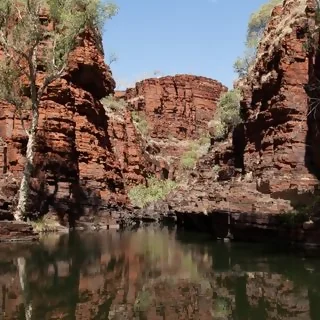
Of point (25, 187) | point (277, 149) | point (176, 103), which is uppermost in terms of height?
point (176, 103)

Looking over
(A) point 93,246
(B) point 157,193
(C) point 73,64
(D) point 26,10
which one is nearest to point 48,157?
(C) point 73,64

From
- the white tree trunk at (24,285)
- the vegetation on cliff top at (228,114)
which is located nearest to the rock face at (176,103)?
the vegetation on cliff top at (228,114)

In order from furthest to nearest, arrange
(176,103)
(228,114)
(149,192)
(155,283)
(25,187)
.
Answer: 1. (176,103)
2. (149,192)
3. (228,114)
4. (25,187)
5. (155,283)

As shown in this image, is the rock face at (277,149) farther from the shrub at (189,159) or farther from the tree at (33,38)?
the shrub at (189,159)

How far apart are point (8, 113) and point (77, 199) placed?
848cm

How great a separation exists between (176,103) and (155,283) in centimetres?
9465

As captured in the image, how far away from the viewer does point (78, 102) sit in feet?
129

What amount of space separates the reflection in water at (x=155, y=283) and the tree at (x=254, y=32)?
43.9 metres

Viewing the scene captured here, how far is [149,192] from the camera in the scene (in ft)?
198

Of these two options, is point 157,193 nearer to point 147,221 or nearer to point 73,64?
point 147,221

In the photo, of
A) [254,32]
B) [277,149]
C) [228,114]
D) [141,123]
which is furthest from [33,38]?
[141,123]

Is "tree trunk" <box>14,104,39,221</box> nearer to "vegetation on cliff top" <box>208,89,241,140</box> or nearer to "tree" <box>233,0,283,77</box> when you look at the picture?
"vegetation on cliff top" <box>208,89,241,140</box>

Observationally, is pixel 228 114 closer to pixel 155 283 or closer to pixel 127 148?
pixel 127 148

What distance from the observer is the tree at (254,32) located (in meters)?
61.8
